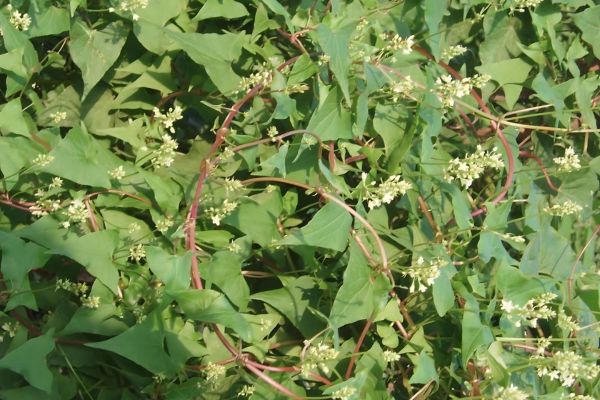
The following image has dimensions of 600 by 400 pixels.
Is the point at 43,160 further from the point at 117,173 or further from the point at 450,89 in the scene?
the point at 450,89

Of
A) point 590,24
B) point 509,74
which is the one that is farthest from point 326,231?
point 590,24

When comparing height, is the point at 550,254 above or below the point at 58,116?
below

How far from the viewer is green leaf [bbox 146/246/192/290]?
181 centimetres

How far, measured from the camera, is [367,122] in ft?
7.66

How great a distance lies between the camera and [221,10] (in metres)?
2.17

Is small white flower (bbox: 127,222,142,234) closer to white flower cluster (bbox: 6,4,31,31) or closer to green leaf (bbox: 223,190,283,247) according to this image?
green leaf (bbox: 223,190,283,247)

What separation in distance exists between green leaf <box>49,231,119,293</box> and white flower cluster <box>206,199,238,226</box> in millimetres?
249

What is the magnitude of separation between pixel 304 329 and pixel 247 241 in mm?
286

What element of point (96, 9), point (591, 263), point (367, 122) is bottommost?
point (591, 263)

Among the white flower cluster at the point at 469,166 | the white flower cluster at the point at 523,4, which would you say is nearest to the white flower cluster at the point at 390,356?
the white flower cluster at the point at 469,166

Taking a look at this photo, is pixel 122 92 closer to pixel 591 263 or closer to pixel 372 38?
pixel 372 38

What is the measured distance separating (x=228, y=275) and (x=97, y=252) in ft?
1.10

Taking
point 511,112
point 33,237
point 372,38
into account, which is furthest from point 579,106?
point 33,237

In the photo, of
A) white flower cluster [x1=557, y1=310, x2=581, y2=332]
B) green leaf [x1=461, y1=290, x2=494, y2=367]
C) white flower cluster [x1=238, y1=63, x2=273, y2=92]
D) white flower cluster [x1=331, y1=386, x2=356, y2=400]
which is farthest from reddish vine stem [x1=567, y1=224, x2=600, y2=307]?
white flower cluster [x1=238, y1=63, x2=273, y2=92]
